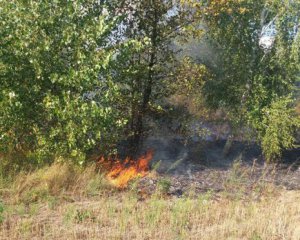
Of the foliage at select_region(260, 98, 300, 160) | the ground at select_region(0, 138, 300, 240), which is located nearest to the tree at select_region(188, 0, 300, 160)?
the foliage at select_region(260, 98, 300, 160)

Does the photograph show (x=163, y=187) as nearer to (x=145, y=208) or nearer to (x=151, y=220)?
(x=145, y=208)

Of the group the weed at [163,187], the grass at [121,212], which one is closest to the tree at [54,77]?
the grass at [121,212]

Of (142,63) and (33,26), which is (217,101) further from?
(33,26)

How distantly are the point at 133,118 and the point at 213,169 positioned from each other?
3401 millimetres

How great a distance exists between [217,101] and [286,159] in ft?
12.3

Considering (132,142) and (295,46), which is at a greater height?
(295,46)

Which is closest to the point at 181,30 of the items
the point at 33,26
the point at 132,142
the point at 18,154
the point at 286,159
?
the point at 132,142

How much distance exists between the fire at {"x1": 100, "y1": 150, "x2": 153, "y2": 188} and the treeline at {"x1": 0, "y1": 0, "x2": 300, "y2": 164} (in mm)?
611

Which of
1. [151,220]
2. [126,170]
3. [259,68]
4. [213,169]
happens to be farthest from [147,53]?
[151,220]

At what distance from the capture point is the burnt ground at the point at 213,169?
11.0 meters

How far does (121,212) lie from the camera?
819 centimetres

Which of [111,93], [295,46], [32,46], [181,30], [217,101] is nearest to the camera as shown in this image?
[32,46]

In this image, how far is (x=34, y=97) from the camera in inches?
395

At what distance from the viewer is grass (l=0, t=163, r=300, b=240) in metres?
7.09
